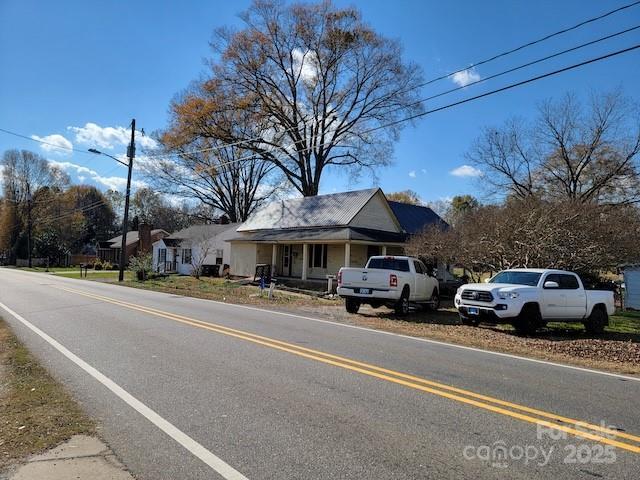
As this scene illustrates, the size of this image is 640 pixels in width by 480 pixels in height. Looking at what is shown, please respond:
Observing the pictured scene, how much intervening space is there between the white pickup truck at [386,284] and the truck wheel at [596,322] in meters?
5.30

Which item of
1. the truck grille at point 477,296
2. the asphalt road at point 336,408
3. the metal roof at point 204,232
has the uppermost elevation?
the metal roof at point 204,232

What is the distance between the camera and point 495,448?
4.66 meters

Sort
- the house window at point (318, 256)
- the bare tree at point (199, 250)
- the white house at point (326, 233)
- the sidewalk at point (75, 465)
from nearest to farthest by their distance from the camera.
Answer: the sidewalk at point (75, 465) < the white house at point (326, 233) < the house window at point (318, 256) < the bare tree at point (199, 250)

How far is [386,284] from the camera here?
53.2ft

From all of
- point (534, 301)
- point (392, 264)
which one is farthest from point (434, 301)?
point (534, 301)

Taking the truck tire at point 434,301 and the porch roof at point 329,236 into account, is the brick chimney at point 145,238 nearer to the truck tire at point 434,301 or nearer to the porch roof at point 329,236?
the porch roof at point 329,236

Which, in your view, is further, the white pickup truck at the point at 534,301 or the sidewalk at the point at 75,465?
the white pickup truck at the point at 534,301

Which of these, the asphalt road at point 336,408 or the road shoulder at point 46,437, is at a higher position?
the asphalt road at point 336,408

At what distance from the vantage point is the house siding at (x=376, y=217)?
30.9 m

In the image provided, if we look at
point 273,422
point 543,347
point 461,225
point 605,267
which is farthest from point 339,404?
point 461,225

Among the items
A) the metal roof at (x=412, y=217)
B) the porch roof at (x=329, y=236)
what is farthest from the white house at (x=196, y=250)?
the metal roof at (x=412, y=217)

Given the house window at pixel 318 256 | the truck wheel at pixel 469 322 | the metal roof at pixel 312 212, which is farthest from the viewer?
the house window at pixel 318 256

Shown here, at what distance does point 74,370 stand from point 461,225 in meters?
18.5

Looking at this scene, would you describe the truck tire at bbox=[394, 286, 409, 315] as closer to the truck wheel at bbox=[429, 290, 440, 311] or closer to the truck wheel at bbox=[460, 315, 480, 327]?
the truck wheel at bbox=[460, 315, 480, 327]
